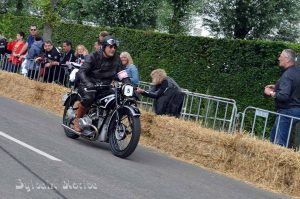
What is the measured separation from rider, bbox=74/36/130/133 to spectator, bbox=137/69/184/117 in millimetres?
1759

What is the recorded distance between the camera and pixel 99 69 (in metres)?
11.1

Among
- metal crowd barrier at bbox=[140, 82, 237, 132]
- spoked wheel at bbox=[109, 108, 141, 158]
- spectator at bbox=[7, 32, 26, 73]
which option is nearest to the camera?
spoked wheel at bbox=[109, 108, 141, 158]

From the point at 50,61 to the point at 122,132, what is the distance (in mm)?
8517

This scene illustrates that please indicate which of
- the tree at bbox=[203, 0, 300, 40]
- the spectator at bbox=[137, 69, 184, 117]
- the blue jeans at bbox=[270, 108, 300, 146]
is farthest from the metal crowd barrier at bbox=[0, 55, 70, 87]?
the tree at bbox=[203, 0, 300, 40]

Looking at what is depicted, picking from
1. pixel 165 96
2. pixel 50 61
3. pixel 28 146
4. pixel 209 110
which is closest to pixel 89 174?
pixel 28 146

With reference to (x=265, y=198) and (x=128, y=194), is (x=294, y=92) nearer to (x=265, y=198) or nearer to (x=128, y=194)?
(x=265, y=198)

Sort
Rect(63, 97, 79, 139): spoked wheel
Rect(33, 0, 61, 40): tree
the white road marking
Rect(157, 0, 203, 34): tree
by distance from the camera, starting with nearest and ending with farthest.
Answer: the white road marking < Rect(63, 97, 79, 139): spoked wheel < Rect(33, 0, 61, 40): tree < Rect(157, 0, 203, 34): tree

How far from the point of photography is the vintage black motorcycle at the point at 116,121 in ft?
32.6

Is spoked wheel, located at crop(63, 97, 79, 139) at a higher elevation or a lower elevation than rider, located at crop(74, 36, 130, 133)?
lower

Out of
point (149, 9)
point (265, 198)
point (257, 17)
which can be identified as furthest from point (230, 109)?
point (149, 9)

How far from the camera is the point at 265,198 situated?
340 inches

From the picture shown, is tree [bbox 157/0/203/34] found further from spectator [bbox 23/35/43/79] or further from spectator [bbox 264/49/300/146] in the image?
spectator [bbox 264/49/300/146]

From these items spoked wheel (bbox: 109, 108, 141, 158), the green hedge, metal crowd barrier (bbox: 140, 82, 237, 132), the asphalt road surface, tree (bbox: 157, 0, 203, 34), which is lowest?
the asphalt road surface

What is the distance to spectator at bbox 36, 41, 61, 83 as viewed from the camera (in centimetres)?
1820
